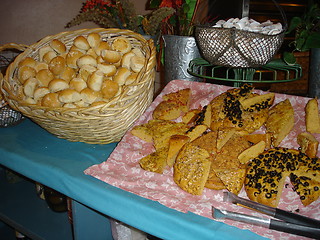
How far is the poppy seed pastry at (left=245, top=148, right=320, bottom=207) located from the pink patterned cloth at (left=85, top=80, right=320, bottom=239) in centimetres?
3

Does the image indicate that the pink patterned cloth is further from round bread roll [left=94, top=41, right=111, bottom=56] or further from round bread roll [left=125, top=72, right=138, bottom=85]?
round bread roll [left=94, top=41, right=111, bottom=56]

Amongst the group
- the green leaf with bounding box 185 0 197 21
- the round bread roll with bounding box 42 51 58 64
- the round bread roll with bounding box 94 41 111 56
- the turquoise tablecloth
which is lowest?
the turquoise tablecloth

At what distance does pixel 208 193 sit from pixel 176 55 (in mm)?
728

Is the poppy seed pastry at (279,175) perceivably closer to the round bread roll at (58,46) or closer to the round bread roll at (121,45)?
the round bread roll at (121,45)

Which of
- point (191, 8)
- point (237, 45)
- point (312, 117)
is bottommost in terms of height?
point (312, 117)

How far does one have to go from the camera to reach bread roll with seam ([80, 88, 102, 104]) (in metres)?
0.96

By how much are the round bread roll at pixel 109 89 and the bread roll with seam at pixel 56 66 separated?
9.0 inches

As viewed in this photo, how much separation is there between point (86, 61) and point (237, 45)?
1.89 ft

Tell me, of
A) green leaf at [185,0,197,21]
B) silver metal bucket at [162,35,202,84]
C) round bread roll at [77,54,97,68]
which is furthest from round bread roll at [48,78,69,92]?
green leaf at [185,0,197,21]

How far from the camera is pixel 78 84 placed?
988 millimetres

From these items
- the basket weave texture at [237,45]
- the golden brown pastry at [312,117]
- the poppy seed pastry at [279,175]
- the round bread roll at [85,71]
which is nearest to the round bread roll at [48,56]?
the round bread roll at [85,71]

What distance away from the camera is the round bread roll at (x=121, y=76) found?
102 cm

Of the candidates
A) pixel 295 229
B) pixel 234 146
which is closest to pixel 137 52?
pixel 234 146

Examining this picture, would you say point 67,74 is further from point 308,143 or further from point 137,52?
point 308,143
